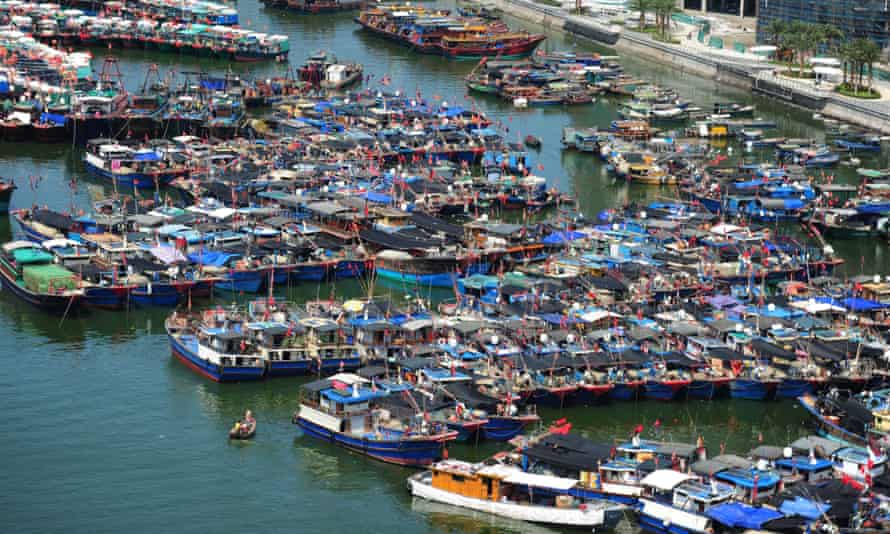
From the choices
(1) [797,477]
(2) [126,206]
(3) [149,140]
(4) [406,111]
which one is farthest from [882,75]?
(1) [797,477]

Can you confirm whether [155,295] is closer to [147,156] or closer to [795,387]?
[147,156]

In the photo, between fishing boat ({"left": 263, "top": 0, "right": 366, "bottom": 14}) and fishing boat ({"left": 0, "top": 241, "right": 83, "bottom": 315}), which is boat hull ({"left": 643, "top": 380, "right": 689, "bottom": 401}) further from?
fishing boat ({"left": 263, "top": 0, "right": 366, "bottom": 14})

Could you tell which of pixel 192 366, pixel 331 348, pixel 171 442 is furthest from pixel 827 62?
pixel 171 442

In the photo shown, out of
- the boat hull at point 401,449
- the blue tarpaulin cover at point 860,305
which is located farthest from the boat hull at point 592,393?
the blue tarpaulin cover at point 860,305

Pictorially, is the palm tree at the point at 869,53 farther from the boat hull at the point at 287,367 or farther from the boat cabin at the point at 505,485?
the boat cabin at the point at 505,485

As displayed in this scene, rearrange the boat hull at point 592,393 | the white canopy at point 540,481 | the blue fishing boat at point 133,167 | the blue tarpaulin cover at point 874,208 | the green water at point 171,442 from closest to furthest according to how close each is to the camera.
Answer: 1. the white canopy at point 540,481
2. the green water at point 171,442
3. the boat hull at point 592,393
4. the blue tarpaulin cover at point 874,208
5. the blue fishing boat at point 133,167
